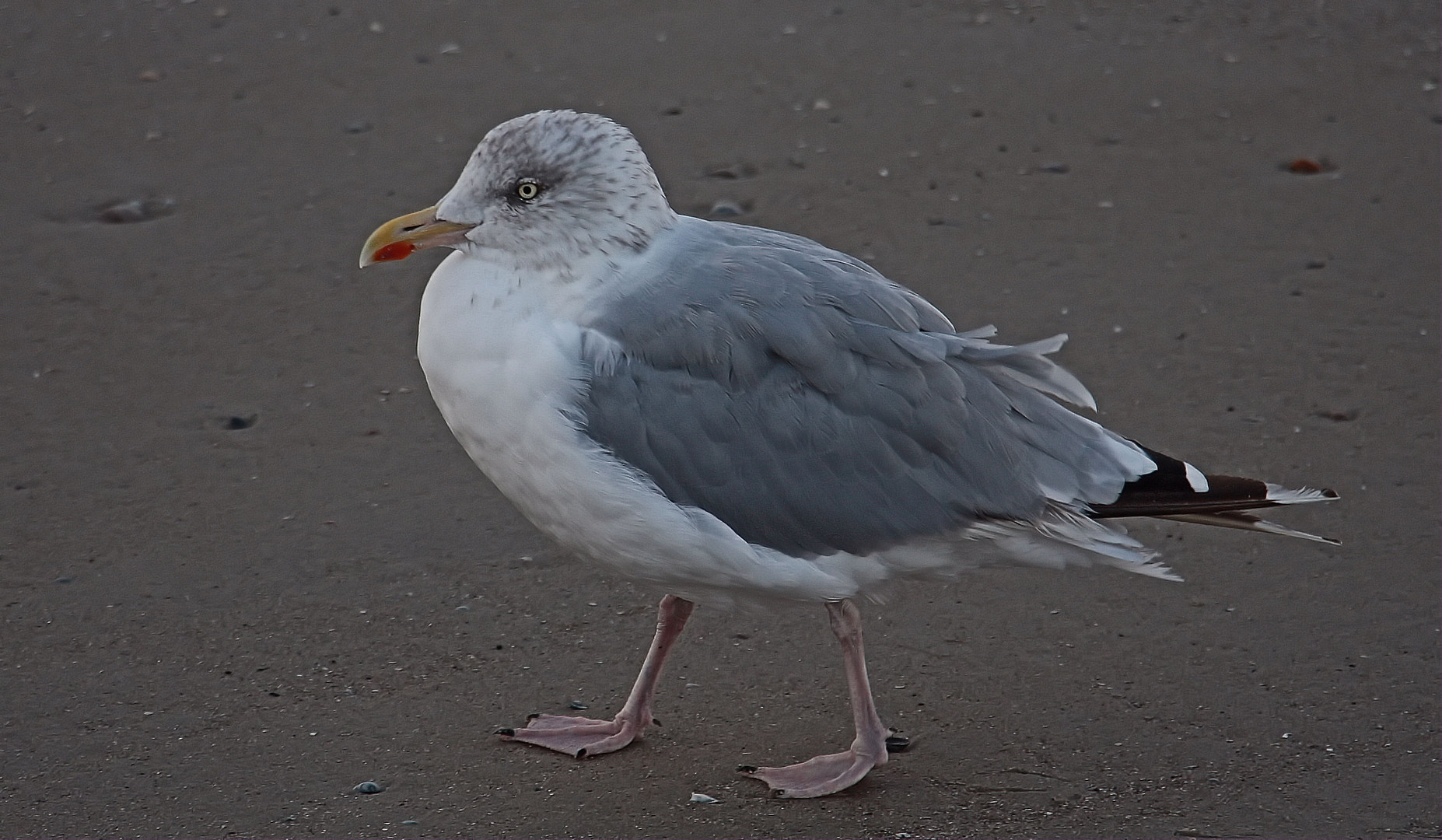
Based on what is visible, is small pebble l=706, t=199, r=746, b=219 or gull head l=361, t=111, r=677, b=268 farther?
small pebble l=706, t=199, r=746, b=219

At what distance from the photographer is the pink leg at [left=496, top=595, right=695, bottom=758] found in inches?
147

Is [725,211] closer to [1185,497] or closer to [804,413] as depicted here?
[804,413]

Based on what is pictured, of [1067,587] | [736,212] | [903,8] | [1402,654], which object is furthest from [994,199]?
[1402,654]

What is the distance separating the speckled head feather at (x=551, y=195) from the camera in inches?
136

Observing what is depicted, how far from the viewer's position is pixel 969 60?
747cm

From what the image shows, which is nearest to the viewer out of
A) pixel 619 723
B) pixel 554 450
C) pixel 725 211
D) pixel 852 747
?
pixel 554 450

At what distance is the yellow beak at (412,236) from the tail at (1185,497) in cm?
153

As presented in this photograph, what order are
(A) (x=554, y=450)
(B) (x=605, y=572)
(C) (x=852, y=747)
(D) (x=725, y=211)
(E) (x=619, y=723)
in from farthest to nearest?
(D) (x=725, y=211) → (B) (x=605, y=572) → (E) (x=619, y=723) → (C) (x=852, y=747) → (A) (x=554, y=450)

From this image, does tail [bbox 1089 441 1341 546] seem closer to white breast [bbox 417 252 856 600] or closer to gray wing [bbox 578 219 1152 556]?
gray wing [bbox 578 219 1152 556]

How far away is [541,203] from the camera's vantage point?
3.46 meters

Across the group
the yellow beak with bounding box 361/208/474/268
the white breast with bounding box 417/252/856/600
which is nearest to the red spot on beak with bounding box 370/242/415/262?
the yellow beak with bounding box 361/208/474/268

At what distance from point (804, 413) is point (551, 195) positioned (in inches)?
28.3

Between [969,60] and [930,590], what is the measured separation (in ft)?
12.4

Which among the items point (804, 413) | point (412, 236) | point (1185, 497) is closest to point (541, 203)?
point (412, 236)
